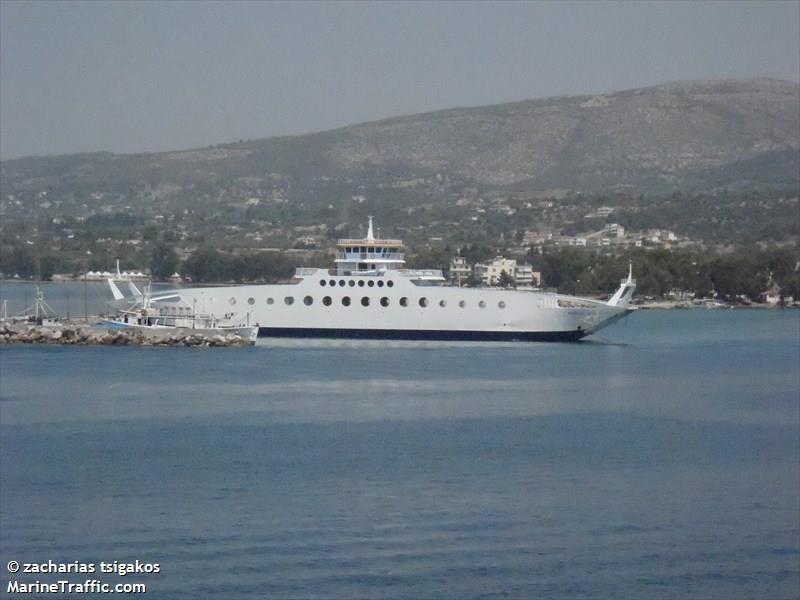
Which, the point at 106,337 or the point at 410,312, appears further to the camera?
the point at 410,312

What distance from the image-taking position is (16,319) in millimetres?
45438

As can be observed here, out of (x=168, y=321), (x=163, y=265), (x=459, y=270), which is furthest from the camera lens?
(x=163, y=265)

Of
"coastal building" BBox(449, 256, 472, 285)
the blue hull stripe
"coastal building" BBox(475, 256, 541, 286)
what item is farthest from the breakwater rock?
"coastal building" BBox(475, 256, 541, 286)

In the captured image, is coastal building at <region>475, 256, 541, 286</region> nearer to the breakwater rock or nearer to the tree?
the tree

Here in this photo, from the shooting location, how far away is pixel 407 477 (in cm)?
2086

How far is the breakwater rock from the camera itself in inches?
1607

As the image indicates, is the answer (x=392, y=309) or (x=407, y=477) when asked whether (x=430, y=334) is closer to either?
(x=392, y=309)

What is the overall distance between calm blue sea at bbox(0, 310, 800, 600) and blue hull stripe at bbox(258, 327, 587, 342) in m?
5.57

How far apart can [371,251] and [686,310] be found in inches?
1030

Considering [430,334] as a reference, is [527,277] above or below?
above

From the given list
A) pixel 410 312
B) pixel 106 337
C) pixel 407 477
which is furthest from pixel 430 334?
pixel 407 477

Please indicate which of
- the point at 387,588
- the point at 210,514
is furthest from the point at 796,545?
the point at 210,514

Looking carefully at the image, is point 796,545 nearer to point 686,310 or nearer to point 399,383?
point 399,383

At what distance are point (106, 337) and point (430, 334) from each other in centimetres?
806
